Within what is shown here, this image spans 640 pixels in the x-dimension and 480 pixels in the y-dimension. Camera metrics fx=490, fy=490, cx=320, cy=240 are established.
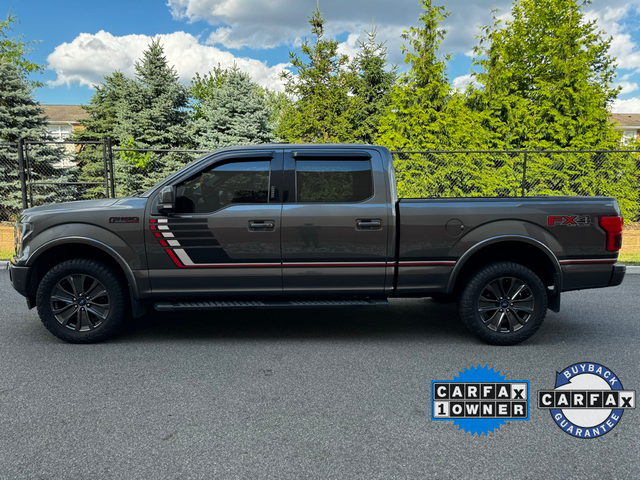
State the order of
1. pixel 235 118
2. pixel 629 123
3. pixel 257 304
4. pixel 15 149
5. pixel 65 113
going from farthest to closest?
pixel 65 113 < pixel 629 123 < pixel 235 118 < pixel 15 149 < pixel 257 304

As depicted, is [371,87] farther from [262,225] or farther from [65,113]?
[65,113]

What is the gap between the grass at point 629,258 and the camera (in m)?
9.92

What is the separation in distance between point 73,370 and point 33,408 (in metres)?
0.75

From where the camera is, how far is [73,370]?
4.25 m

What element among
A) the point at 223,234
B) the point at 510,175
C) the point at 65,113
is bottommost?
the point at 223,234

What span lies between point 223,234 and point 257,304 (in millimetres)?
777

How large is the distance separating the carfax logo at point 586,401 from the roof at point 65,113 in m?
47.5

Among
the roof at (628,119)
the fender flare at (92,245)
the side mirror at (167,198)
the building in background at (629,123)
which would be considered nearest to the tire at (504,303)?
the side mirror at (167,198)

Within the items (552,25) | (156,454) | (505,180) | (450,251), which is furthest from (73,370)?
(552,25)

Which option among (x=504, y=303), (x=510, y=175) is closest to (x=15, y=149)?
(x=510, y=175)

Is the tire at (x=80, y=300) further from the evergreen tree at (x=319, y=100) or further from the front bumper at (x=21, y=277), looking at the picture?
A: the evergreen tree at (x=319, y=100)

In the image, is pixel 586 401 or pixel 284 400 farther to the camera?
pixel 284 400

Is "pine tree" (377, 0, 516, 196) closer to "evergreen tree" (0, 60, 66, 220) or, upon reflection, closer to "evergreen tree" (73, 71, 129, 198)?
"evergreen tree" (0, 60, 66, 220)

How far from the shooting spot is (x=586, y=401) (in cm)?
349
